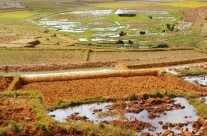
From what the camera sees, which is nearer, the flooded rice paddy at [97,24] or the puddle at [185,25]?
the flooded rice paddy at [97,24]

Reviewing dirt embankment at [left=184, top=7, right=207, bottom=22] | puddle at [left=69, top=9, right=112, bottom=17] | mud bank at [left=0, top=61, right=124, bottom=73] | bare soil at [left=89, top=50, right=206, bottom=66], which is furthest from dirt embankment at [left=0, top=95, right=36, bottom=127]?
puddle at [left=69, top=9, right=112, bottom=17]

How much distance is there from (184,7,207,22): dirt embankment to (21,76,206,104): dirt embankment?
72.0 feet

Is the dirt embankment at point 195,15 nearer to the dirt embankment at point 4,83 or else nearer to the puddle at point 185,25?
the puddle at point 185,25

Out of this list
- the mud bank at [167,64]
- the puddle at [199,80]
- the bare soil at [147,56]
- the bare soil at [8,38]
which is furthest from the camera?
the bare soil at [8,38]

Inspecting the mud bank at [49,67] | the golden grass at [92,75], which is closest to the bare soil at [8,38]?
the mud bank at [49,67]

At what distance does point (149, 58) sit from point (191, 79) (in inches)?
164

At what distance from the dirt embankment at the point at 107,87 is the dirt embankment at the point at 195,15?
21959 millimetres

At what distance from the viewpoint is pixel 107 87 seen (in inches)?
506

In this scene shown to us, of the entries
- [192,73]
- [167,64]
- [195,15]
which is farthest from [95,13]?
[192,73]

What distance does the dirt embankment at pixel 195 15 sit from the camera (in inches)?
1375

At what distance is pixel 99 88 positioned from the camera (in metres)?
12.8

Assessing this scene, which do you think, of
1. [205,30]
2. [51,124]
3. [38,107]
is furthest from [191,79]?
[205,30]

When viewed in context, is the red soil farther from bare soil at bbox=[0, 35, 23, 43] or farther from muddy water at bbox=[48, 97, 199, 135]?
muddy water at bbox=[48, 97, 199, 135]

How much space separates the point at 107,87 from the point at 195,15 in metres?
26.4
